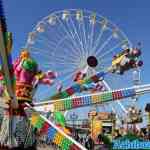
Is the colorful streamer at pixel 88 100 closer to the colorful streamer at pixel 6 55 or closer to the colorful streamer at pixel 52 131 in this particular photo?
the colorful streamer at pixel 52 131

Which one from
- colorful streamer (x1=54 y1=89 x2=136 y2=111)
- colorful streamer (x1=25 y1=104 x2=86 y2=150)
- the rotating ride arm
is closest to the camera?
colorful streamer (x1=25 y1=104 x2=86 y2=150)

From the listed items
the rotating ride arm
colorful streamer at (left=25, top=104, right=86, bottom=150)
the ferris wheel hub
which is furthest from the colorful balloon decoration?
the ferris wheel hub

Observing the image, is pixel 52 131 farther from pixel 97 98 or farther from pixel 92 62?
pixel 92 62

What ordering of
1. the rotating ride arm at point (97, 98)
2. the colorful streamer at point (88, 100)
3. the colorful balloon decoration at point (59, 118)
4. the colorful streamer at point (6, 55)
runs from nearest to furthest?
the colorful streamer at point (6, 55)
the rotating ride arm at point (97, 98)
the colorful streamer at point (88, 100)
the colorful balloon decoration at point (59, 118)

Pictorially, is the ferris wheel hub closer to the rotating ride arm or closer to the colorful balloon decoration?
the colorful balloon decoration

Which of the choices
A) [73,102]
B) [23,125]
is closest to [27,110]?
[23,125]

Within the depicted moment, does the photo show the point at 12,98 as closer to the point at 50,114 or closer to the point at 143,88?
the point at 50,114

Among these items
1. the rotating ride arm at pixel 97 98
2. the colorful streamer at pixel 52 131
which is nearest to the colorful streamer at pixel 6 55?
the colorful streamer at pixel 52 131

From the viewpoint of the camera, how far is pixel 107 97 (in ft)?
49.1

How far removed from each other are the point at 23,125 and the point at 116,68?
1490cm

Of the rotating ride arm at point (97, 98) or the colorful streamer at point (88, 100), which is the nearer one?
the rotating ride arm at point (97, 98)

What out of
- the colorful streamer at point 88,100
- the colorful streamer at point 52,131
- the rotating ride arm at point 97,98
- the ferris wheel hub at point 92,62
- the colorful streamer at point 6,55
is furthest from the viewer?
the ferris wheel hub at point 92,62

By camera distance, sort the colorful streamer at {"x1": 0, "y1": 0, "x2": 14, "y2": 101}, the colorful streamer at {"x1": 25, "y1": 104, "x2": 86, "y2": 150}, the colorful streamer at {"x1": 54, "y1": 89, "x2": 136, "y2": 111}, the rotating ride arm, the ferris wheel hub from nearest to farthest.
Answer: the colorful streamer at {"x1": 0, "y1": 0, "x2": 14, "y2": 101}, the colorful streamer at {"x1": 25, "y1": 104, "x2": 86, "y2": 150}, the rotating ride arm, the colorful streamer at {"x1": 54, "y1": 89, "x2": 136, "y2": 111}, the ferris wheel hub

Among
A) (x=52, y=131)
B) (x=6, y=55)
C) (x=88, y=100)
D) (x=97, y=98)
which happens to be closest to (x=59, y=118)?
(x=88, y=100)
